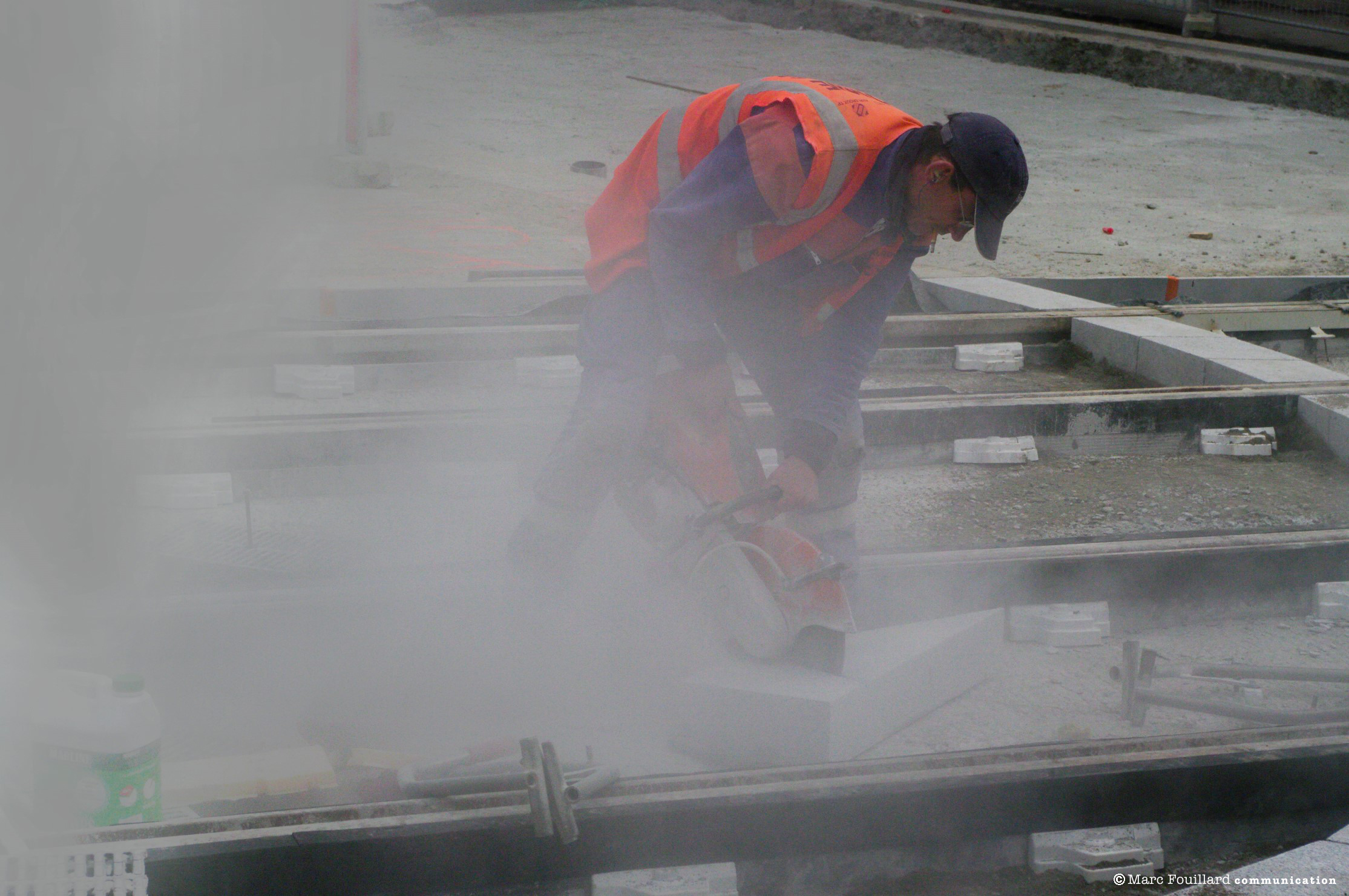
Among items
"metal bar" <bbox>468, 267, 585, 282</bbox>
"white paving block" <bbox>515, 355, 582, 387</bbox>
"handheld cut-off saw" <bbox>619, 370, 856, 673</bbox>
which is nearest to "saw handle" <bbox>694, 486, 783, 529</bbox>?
"handheld cut-off saw" <bbox>619, 370, 856, 673</bbox>

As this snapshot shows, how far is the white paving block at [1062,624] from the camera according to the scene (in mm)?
3736

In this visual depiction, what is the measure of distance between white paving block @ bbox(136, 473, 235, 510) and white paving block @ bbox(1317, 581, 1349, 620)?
11.2ft

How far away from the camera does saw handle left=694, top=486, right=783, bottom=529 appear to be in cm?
303

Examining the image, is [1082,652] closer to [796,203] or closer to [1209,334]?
[796,203]

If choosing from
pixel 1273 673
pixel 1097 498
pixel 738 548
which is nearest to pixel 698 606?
pixel 738 548

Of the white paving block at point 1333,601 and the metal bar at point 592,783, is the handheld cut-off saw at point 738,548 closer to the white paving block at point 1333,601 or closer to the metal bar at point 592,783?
the metal bar at point 592,783

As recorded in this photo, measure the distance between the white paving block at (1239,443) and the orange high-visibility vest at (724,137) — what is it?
8.89 ft

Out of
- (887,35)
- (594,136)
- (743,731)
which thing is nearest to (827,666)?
(743,731)

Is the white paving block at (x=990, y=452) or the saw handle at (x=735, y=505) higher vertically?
the saw handle at (x=735, y=505)

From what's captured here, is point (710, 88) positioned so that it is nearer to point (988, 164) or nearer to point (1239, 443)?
point (1239, 443)

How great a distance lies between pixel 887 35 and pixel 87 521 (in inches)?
579

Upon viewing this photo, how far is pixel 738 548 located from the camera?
304cm

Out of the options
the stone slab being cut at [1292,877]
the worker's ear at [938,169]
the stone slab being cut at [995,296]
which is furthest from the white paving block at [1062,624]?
the stone slab being cut at [995,296]

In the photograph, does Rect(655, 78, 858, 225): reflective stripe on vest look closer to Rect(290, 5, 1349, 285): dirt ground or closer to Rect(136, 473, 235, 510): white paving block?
Rect(136, 473, 235, 510): white paving block
